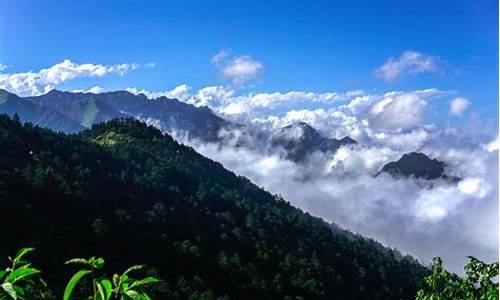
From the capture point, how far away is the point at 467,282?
18688 mm

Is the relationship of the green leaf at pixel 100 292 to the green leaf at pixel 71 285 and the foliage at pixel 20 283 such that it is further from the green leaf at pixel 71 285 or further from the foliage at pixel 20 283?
the foliage at pixel 20 283

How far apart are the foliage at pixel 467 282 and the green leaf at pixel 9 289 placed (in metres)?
16.0

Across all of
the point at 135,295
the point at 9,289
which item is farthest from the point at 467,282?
the point at 9,289

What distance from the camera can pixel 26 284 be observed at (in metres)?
4.32

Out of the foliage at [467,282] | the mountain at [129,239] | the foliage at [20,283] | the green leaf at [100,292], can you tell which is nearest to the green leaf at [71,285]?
the green leaf at [100,292]

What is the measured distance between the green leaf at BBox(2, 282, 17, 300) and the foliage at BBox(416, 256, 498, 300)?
630 inches

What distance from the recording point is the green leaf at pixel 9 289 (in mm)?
3578

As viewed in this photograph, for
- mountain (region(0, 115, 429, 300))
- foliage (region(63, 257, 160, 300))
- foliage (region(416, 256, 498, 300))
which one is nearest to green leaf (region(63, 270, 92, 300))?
foliage (region(63, 257, 160, 300))

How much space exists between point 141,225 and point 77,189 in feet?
75.6

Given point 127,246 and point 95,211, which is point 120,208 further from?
point 127,246

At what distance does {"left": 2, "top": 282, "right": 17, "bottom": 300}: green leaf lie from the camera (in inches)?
141

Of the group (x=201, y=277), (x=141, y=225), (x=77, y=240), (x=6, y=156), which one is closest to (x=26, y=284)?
(x=77, y=240)

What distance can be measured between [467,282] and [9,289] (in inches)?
710

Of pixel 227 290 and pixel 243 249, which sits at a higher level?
pixel 243 249
